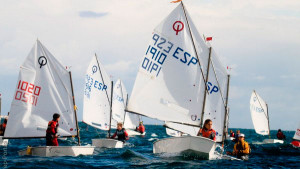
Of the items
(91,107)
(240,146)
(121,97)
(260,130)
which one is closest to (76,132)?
(240,146)

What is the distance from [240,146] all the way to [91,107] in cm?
1786

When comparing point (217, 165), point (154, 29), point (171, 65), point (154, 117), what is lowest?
point (217, 165)

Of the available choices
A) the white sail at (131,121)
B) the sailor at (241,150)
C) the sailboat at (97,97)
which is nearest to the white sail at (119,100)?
the white sail at (131,121)

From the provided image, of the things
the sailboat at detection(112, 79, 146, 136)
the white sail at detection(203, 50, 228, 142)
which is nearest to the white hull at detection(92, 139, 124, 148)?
the white sail at detection(203, 50, 228, 142)

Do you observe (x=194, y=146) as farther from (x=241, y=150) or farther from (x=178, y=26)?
(x=178, y=26)

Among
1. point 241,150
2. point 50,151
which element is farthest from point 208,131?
point 50,151

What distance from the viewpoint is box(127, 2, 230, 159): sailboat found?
2205 cm

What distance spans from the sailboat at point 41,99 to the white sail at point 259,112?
132 feet

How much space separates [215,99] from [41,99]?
9.18m

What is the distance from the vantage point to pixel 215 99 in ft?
80.3

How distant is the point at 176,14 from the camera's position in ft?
73.4

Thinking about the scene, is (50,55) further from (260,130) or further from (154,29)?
(260,130)

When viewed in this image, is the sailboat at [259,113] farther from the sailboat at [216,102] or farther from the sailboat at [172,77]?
the sailboat at [172,77]

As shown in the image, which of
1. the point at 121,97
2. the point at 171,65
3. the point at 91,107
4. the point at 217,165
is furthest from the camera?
the point at 121,97
